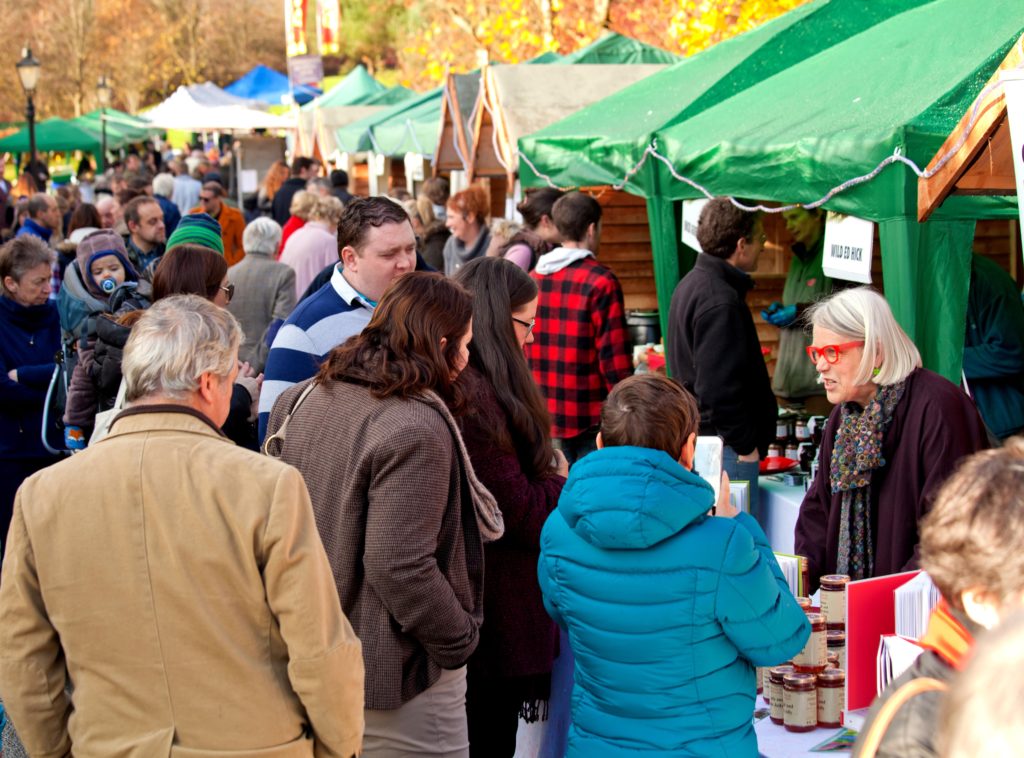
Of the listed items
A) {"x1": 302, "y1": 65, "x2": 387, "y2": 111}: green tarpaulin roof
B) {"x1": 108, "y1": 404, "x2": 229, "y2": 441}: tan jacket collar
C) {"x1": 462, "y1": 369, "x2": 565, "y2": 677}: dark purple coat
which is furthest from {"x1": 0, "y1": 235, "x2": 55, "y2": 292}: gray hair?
{"x1": 302, "y1": 65, "x2": 387, "y2": 111}: green tarpaulin roof

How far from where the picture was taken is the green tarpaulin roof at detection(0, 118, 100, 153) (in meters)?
29.9

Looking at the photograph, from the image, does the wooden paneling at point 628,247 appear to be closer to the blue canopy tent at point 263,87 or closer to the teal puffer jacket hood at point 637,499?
the teal puffer jacket hood at point 637,499

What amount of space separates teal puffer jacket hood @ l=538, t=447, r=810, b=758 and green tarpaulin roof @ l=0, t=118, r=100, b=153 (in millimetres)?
29364

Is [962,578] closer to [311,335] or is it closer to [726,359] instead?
[311,335]

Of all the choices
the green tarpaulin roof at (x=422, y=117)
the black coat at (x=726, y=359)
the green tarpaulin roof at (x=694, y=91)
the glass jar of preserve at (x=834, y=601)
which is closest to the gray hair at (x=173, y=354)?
the glass jar of preserve at (x=834, y=601)

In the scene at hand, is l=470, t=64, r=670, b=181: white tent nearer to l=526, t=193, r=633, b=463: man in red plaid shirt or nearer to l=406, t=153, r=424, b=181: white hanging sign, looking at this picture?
l=526, t=193, r=633, b=463: man in red plaid shirt

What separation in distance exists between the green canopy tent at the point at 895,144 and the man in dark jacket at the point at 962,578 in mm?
2587

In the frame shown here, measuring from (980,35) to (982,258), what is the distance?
3.20ft

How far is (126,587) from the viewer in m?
2.28

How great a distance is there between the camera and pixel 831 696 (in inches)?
125

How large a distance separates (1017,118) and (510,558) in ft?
5.49

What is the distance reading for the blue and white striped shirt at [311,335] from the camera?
393cm

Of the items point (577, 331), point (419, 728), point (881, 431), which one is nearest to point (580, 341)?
point (577, 331)

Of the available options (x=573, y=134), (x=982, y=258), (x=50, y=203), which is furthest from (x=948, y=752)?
(x=50, y=203)
